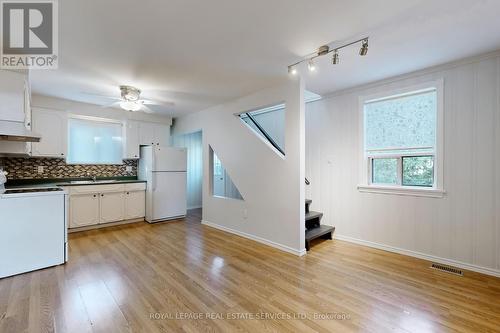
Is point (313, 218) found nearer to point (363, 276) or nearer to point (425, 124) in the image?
point (363, 276)

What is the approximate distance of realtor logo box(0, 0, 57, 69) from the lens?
181cm

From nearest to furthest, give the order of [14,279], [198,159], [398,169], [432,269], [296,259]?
[14,279], [432,269], [296,259], [398,169], [198,159]

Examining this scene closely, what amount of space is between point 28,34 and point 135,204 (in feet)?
11.5

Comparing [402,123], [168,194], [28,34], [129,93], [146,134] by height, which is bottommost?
[168,194]

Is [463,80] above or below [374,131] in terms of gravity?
above

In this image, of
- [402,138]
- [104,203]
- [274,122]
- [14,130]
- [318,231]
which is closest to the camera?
[14,130]

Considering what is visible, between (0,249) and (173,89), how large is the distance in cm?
289

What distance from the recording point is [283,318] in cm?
185

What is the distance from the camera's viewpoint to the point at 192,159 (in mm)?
6586

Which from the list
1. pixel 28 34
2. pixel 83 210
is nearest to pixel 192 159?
pixel 83 210

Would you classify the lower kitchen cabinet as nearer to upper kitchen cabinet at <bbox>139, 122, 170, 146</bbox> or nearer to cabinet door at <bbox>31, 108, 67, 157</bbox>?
cabinet door at <bbox>31, 108, 67, 157</bbox>

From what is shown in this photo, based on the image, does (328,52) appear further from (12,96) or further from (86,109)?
(86,109)

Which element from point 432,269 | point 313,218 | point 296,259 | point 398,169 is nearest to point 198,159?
point 313,218

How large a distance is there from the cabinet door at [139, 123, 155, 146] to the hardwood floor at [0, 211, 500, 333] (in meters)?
2.68
